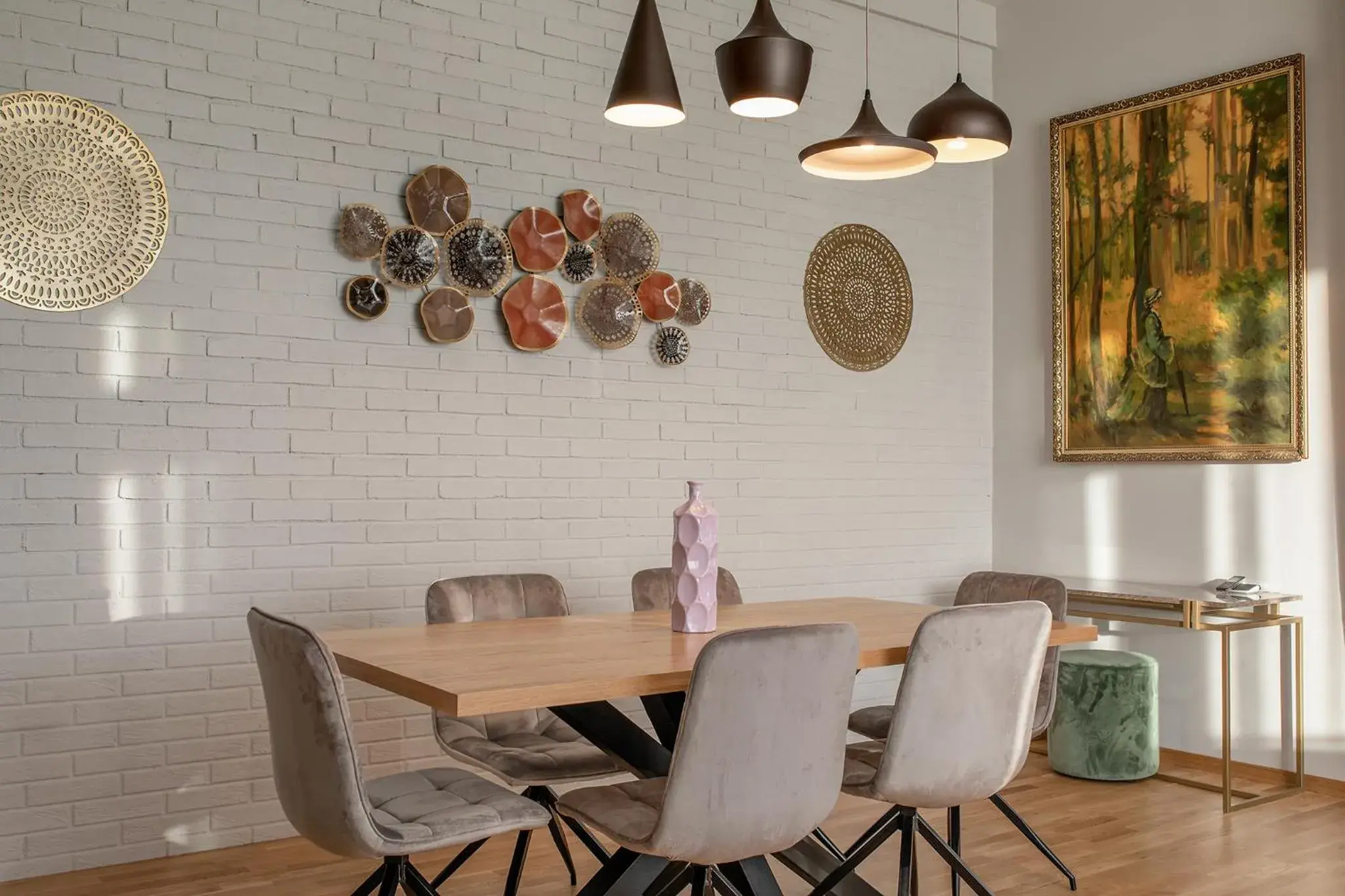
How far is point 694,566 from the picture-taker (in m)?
3.11

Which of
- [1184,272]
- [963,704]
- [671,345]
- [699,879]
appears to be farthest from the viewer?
[1184,272]

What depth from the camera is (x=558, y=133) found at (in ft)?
15.2

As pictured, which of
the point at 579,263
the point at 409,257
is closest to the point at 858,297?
the point at 579,263

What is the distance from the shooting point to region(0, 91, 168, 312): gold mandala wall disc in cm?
355

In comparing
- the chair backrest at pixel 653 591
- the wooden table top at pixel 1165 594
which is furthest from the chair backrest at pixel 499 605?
the wooden table top at pixel 1165 594

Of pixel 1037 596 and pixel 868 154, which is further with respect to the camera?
pixel 1037 596

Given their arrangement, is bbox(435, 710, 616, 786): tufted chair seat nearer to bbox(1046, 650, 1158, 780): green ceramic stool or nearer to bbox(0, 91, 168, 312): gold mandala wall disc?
bbox(0, 91, 168, 312): gold mandala wall disc

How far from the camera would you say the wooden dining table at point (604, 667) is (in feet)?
7.70

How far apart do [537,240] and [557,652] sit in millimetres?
2141

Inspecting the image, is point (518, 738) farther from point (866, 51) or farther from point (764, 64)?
point (866, 51)

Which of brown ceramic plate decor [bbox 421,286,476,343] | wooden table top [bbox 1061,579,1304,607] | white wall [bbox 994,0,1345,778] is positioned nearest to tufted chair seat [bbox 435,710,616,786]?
brown ceramic plate decor [bbox 421,286,476,343]

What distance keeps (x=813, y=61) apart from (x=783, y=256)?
2.92 feet

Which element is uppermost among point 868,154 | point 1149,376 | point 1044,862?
point 868,154

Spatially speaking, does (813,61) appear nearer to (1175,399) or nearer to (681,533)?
(1175,399)
